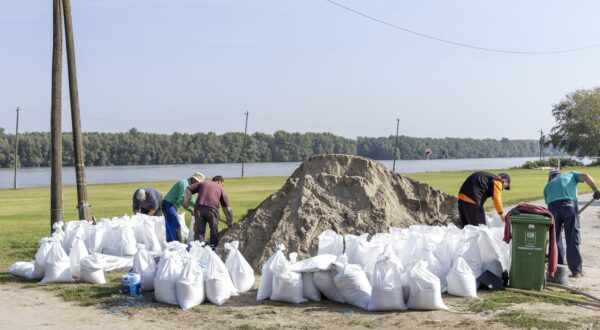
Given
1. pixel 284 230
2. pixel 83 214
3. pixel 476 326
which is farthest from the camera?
pixel 83 214

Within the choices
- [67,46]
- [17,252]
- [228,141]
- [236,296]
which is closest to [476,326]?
[236,296]

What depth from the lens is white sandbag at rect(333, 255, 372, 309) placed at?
27.8 feet

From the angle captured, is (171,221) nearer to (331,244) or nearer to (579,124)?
(331,244)

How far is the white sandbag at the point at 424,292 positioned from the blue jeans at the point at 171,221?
653cm

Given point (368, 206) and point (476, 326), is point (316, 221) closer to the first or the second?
point (368, 206)

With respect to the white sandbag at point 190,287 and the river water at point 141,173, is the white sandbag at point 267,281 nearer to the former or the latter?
the white sandbag at point 190,287

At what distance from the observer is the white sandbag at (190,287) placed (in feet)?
28.1

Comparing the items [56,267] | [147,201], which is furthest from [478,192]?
[147,201]

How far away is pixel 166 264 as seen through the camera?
893 centimetres

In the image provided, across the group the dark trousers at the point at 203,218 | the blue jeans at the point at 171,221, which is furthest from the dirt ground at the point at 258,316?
the blue jeans at the point at 171,221

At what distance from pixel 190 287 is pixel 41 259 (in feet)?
10.4

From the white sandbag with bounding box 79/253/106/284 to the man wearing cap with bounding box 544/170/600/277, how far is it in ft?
22.0

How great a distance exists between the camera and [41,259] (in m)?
10.5

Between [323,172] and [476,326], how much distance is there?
241 inches
